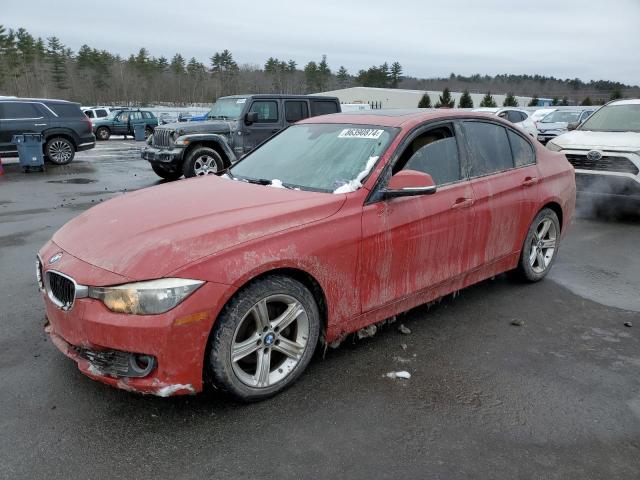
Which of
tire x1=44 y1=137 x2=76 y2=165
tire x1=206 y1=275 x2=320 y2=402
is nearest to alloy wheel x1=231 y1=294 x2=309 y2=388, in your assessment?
tire x1=206 y1=275 x2=320 y2=402

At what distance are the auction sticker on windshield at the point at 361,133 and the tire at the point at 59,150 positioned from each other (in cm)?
1443

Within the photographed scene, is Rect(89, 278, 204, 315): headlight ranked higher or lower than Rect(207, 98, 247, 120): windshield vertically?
lower

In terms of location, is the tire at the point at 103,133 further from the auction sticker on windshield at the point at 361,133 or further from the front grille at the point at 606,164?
the auction sticker on windshield at the point at 361,133

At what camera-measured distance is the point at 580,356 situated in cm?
369

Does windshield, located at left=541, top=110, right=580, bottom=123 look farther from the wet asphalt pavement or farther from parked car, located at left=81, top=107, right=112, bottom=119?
parked car, located at left=81, top=107, right=112, bottom=119

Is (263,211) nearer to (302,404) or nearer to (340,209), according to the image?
(340,209)

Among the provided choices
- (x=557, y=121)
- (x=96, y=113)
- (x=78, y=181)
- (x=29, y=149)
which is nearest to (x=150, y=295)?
(x=78, y=181)

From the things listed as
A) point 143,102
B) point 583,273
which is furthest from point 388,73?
point 583,273

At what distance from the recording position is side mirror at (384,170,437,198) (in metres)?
3.37

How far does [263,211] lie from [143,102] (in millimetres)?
83441

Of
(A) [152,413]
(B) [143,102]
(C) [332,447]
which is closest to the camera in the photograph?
(C) [332,447]

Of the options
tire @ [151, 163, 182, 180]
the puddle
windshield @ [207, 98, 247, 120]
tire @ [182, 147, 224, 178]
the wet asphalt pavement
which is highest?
windshield @ [207, 98, 247, 120]

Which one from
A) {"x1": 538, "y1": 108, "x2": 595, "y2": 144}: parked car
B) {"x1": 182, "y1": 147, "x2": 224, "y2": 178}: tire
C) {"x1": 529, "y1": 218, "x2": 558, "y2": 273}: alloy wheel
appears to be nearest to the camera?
{"x1": 529, "y1": 218, "x2": 558, "y2": 273}: alloy wheel

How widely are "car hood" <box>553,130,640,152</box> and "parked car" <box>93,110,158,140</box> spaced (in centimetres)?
2662
